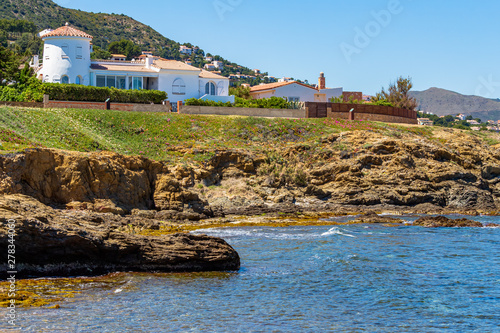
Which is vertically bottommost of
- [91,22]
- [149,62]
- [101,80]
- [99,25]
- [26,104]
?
[26,104]

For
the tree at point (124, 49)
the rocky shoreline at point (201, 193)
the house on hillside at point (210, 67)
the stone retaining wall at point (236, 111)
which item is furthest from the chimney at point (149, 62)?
the house on hillside at point (210, 67)

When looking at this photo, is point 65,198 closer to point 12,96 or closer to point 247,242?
point 247,242

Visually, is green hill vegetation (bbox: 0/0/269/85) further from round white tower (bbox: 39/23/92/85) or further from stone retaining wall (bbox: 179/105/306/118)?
stone retaining wall (bbox: 179/105/306/118)

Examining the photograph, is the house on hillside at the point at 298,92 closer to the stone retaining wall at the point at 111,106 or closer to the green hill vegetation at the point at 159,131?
the green hill vegetation at the point at 159,131

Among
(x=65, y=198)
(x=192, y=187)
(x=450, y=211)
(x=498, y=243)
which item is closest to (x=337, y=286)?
(x=498, y=243)

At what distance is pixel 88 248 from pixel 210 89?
5020 cm

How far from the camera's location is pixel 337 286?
1898 cm

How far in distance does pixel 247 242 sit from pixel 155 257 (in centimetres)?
829

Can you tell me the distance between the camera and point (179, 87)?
63844mm

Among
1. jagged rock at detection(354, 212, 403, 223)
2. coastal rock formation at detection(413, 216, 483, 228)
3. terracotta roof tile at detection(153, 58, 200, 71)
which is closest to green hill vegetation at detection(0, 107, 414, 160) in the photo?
jagged rock at detection(354, 212, 403, 223)

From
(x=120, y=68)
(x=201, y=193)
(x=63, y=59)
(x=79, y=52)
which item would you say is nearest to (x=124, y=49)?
(x=120, y=68)

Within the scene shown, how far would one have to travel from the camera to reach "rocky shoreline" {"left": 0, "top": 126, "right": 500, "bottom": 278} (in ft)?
60.5

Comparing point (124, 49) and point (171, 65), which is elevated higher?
point (124, 49)

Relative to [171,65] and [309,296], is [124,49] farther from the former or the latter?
[309,296]
